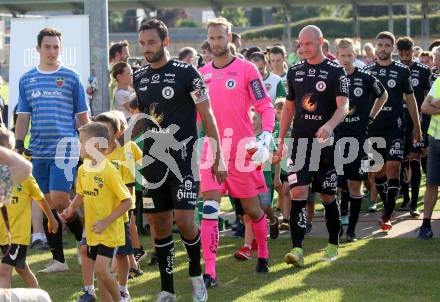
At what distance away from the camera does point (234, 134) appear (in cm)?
844

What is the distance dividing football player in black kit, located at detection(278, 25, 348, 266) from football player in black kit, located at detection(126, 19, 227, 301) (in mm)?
1670

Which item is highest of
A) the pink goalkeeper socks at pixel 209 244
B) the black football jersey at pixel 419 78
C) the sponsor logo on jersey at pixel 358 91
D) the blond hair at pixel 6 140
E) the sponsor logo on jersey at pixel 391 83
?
the black football jersey at pixel 419 78

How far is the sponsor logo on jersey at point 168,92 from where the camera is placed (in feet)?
24.3

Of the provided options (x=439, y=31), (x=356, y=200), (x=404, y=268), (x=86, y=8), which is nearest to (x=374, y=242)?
(x=356, y=200)

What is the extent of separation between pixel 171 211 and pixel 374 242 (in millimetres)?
3472

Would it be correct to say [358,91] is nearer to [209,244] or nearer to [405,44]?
[405,44]

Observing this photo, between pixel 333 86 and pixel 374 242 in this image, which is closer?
pixel 333 86

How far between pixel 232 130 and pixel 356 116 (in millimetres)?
2587

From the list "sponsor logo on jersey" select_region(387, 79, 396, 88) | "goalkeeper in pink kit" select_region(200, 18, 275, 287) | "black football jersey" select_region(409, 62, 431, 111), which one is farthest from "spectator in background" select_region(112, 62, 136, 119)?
"black football jersey" select_region(409, 62, 431, 111)

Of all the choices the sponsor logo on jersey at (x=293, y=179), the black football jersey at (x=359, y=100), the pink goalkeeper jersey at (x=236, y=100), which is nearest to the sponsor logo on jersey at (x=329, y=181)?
the sponsor logo on jersey at (x=293, y=179)

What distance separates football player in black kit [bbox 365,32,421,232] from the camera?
37.2ft

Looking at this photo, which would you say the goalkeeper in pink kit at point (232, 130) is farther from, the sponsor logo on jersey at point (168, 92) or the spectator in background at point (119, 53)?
the spectator in background at point (119, 53)

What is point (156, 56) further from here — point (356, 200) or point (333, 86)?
point (356, 200)

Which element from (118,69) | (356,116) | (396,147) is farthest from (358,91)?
(118,69)
